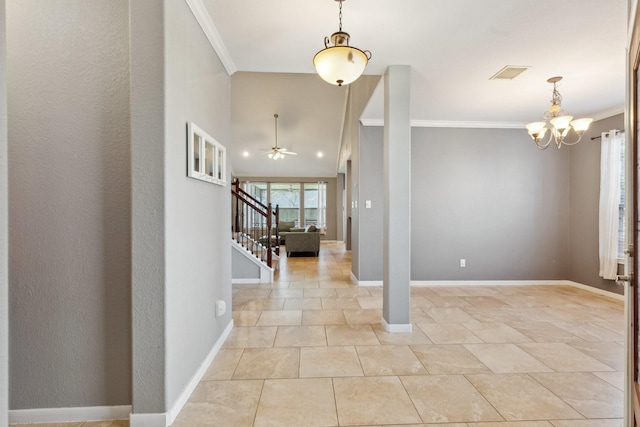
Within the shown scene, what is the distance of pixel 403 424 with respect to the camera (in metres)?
1.74

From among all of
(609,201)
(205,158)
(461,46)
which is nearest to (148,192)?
(205,158)

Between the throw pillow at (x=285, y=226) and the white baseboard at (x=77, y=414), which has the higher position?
the throw pillow at (x=285, y=226)

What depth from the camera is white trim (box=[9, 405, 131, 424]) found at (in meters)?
1.77

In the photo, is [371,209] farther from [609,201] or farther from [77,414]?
[77,414]

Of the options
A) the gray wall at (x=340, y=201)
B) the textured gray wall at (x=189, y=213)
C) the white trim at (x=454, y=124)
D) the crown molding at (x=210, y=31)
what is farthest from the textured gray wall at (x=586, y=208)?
the gray wall at (x=340, y=201)

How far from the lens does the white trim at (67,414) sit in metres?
1.77

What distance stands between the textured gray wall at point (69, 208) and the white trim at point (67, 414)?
37 mm

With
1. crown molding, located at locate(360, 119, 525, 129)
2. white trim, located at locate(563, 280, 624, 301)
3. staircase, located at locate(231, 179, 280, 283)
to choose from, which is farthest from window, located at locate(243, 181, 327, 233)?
white trim, located at locate(563, 280, 624, 301)

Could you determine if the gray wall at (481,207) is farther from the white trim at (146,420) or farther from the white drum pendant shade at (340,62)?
the white trim at (146,420)

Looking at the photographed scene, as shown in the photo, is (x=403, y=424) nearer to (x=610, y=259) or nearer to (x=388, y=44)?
(x=388, y=44)

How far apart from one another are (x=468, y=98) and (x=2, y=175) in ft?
14.7

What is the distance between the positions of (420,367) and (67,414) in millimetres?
2387

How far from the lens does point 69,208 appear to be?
5.85 feet

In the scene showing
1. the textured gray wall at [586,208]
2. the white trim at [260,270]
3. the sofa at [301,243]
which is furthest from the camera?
the sofa at [301,243]
